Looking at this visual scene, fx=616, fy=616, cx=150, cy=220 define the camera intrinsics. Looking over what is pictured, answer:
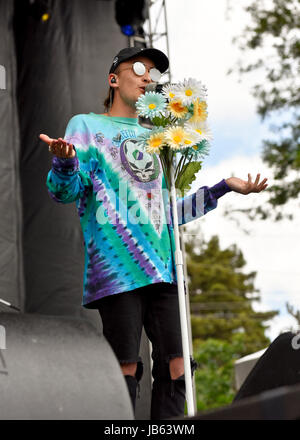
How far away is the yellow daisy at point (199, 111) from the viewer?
2025mm

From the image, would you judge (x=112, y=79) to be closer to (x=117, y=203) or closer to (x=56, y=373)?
(x=117, y=203)

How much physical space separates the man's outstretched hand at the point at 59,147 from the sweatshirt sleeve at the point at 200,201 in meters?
0.58

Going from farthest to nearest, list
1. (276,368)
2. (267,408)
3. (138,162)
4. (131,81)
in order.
→ (131,81), (138,162), (276,368), (267,408)

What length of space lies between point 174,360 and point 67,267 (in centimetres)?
191

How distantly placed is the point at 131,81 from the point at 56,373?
1373 millimetres

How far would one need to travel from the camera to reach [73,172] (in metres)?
1.89

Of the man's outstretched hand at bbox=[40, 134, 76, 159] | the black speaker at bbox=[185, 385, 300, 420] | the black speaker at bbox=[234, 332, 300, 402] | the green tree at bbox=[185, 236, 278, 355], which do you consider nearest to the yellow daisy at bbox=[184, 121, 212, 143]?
the man's outstretched hand at bbox=[40, 134, 76, 159]

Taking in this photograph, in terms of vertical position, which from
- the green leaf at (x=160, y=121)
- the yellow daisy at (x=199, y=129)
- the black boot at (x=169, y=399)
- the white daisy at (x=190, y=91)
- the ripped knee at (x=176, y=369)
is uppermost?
the white daisy at (x=190, y=91)

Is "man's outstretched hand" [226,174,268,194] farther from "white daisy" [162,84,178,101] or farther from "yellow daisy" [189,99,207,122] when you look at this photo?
"white daisy" [162,84,178,101]

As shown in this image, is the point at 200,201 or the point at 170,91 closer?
the point at 170,91

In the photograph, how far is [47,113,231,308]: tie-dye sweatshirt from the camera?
195 cm

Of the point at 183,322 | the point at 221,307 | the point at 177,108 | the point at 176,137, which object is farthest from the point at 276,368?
the point at 221,307

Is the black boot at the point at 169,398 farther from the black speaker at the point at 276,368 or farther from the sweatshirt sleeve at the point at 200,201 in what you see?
the sweatshirt sleeve at the point at 200,201

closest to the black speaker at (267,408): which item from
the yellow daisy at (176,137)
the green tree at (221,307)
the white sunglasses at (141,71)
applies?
the yellow daisy at (176,137)
